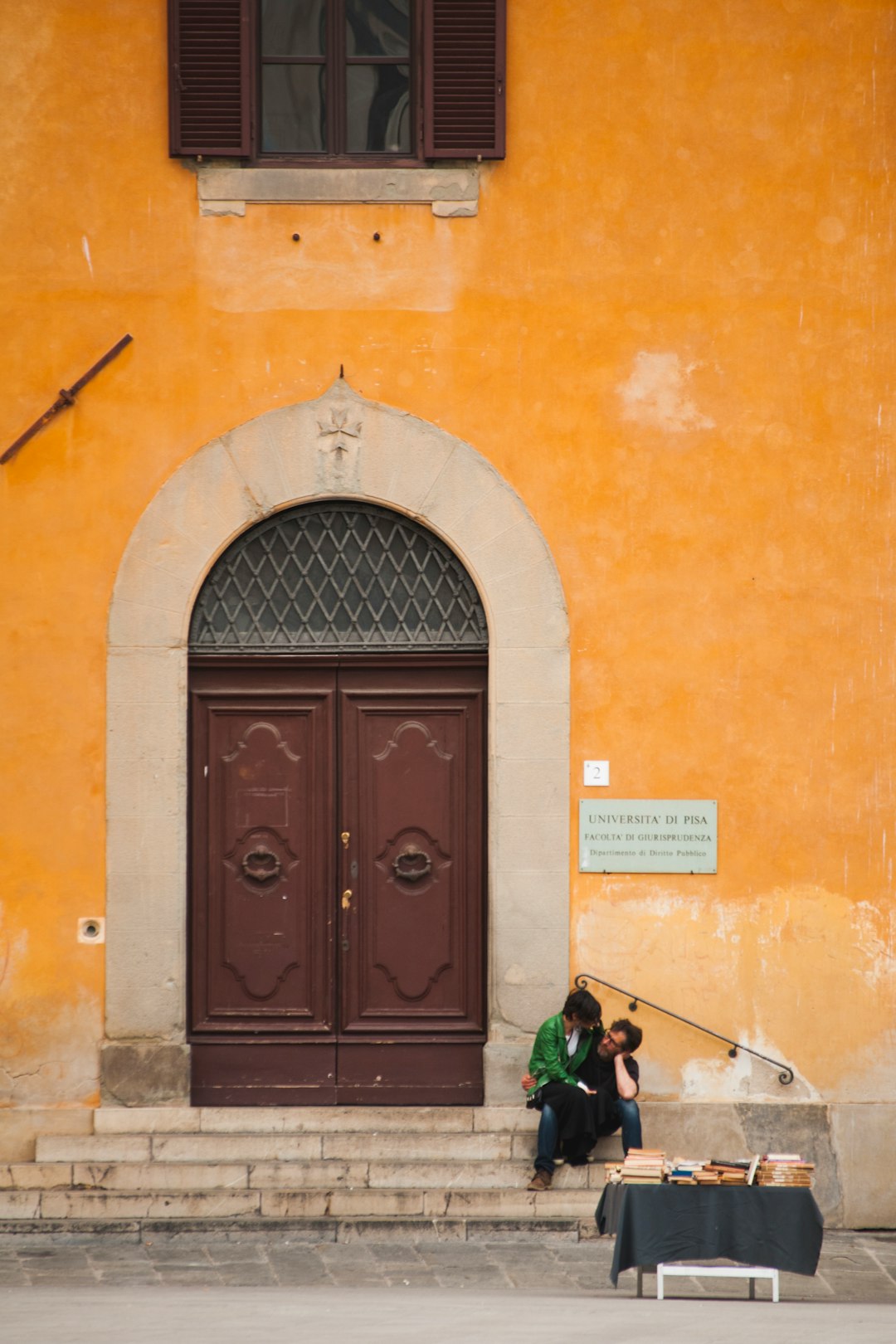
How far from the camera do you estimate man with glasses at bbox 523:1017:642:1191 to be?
29.0 feet

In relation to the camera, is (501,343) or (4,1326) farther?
(501,343)

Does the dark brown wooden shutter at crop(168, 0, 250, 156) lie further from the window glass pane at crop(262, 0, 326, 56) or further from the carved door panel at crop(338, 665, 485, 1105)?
the carved door panel at crop(338, 665, 485, 1105)

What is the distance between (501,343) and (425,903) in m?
3.13

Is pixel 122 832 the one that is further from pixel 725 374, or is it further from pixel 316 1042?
pixel 725 374

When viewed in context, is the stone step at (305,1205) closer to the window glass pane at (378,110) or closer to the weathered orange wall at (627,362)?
the weathered orange wall at (627,362)

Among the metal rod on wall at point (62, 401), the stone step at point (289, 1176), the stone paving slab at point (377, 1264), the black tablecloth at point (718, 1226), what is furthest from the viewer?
the metal rod on wall at point (62, 401)

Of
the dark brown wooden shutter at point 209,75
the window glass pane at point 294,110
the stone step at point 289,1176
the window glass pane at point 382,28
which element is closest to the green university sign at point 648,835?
the stone step at point 289,1176

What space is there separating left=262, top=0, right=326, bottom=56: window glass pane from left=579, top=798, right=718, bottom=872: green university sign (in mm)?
4467

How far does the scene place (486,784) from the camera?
950cm

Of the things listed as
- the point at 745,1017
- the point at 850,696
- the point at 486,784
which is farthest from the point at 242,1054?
the point at 850,696

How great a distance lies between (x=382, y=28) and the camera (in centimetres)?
952

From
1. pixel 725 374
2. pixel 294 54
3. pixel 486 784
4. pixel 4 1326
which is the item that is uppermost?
pixel 294 54

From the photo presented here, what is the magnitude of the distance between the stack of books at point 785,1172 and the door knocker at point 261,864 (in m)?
3.22

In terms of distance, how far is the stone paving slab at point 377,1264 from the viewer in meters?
7.88
